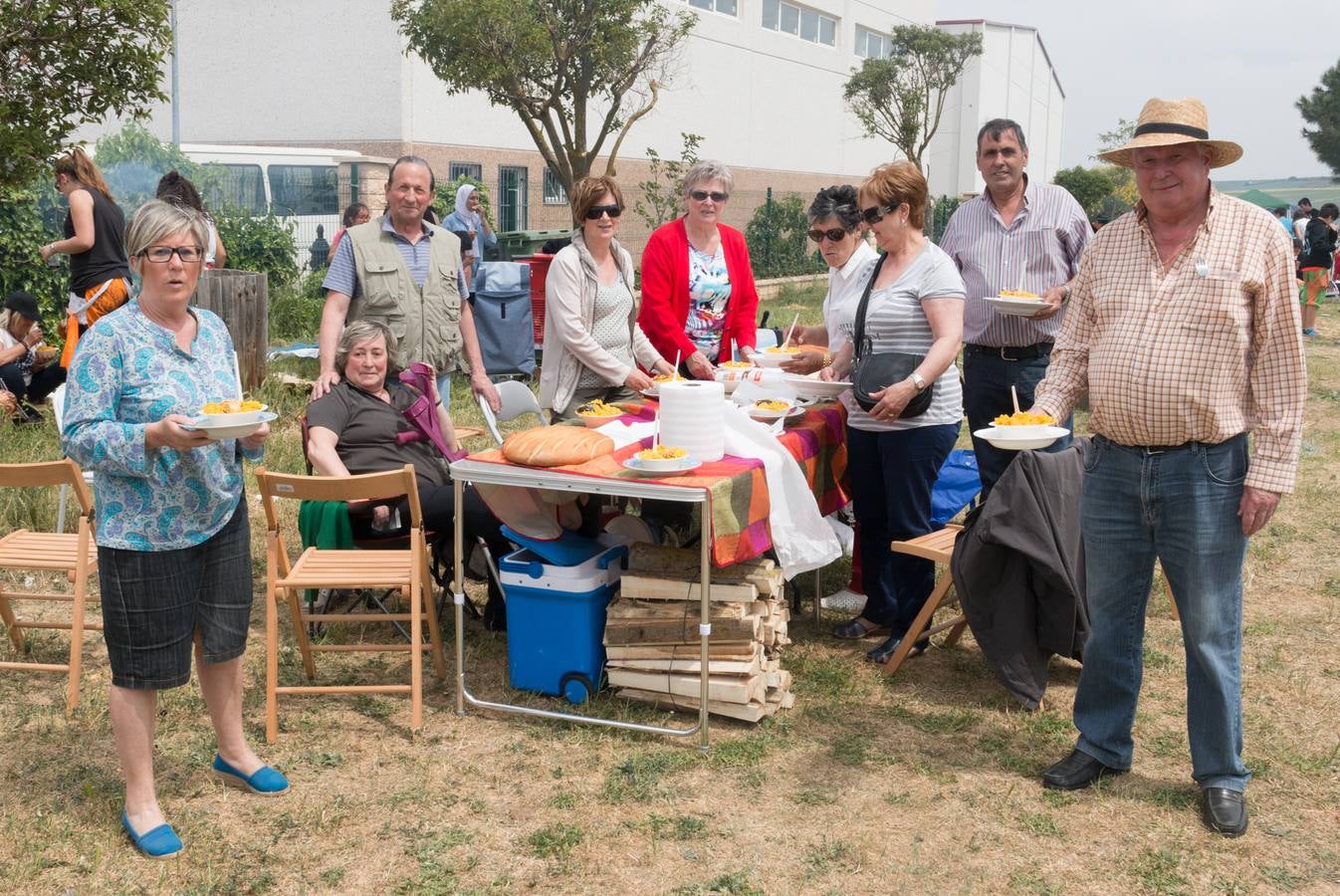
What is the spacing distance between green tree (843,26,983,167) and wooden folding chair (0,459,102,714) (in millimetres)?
30049

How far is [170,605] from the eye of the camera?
3.47m

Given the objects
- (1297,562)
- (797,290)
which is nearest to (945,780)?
(1297,562)

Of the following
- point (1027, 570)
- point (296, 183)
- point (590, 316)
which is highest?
point (296, 183)

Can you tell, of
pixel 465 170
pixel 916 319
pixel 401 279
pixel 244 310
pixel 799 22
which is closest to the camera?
pixel 916 319

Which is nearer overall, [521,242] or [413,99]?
[521,242]

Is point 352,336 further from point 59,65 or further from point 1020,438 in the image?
point 59,65

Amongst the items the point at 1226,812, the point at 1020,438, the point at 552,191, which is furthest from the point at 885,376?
the point at 552,191

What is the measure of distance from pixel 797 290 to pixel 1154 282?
19186mm

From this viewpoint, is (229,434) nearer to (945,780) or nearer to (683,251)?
(945,780)

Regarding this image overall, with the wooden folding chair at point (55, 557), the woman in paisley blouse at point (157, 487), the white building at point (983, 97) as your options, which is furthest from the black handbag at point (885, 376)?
the white building at point (983, 97)

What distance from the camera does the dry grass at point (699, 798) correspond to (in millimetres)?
3439

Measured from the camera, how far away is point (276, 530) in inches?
178

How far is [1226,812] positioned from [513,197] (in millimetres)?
21542

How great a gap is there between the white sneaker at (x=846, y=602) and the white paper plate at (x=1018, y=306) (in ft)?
5.01
